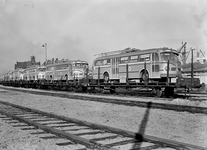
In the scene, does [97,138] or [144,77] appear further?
[144,77]

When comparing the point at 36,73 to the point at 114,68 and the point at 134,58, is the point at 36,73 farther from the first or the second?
the point at 134,58

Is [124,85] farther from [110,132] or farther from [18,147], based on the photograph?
[18,147]

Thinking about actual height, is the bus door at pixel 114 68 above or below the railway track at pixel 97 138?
above

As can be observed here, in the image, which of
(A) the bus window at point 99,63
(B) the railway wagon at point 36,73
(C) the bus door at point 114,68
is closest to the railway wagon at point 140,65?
(C) the bus door at point 114,68

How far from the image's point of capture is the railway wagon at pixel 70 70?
25.3 m

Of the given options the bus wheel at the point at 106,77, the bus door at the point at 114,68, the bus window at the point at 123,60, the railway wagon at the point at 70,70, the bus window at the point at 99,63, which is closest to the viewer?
the bus window at the point at 123,60

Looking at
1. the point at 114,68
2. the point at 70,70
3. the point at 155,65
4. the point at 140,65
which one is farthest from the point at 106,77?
the point at 70,70

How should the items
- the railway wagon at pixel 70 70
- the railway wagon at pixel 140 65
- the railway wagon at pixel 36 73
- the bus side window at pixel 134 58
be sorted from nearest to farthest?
the railway wagon at pixel 140 65, the bus side window at pixel 134 58, the railway wagon at pixel 70 70, the railway wagon at pixel 36 73

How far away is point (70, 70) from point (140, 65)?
463 inches

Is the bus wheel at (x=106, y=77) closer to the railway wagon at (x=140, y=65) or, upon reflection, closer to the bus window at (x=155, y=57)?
the railway wagon at (x=140, y=65)

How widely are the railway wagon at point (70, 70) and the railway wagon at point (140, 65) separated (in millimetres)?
6196

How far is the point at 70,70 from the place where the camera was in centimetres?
2575

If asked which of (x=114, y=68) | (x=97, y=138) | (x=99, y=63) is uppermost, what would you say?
(x=99, y=63)

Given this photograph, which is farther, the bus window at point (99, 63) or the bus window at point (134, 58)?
the bus window at point (99, 63)
